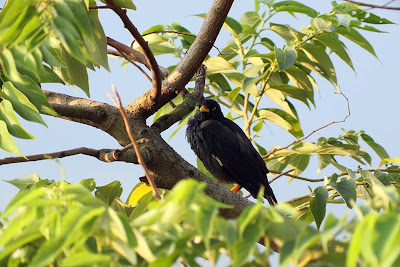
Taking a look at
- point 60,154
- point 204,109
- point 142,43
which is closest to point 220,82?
point 204,109

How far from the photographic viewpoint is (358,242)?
32.7 inches

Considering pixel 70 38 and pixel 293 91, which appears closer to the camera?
pixel 70 38

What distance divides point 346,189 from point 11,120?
1485mm

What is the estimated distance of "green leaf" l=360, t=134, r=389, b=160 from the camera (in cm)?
337

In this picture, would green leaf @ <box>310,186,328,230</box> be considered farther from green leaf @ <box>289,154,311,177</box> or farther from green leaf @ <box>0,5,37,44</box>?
green leaf @ <box>0,5,37,44</box>

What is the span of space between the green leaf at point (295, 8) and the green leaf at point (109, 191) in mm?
1366

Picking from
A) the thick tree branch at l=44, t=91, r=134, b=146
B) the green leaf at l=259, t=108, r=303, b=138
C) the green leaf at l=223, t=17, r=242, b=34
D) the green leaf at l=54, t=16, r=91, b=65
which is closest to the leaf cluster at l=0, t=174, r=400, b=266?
the green leaf at l=54, t=16, r=91, b=65

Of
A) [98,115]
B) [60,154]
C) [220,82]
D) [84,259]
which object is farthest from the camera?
[220,82]

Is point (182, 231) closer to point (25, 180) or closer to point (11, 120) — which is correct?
point (11, 120)

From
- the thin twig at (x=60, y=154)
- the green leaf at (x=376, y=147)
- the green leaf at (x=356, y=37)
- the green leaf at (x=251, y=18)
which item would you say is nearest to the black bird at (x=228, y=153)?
the green leaf at (x=376, y=147)

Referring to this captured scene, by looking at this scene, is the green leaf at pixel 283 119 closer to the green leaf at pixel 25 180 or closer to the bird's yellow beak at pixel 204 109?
the bird's yellow beak at pixel 204 109

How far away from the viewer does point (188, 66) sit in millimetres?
2576

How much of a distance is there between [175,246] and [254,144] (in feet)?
8.85

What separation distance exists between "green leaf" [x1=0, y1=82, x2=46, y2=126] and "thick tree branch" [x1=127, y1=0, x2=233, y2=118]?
0.88 meters
